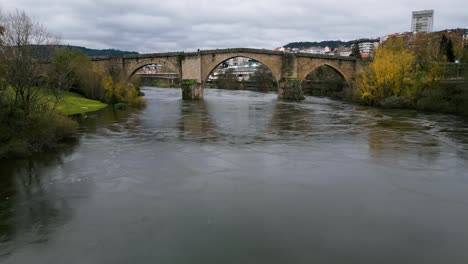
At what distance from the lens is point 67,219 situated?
29.7 ft

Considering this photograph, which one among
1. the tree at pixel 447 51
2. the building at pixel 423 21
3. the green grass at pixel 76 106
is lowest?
the green grass at pixel 76 106

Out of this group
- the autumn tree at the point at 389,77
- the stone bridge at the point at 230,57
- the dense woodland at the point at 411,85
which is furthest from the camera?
the stone bridge at the point at 230,57

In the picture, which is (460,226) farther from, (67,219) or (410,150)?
(67,219)

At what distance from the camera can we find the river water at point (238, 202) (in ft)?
25.1

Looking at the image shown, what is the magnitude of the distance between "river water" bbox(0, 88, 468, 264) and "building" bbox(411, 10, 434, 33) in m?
170

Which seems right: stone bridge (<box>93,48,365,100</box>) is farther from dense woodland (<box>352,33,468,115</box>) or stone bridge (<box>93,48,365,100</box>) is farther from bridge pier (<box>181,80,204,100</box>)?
dense woodland (<box>352,33,468,115</box>)

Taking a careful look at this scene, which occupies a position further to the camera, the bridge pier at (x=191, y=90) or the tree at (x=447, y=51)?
the tree at (x=447, y=51)

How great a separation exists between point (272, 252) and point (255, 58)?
45.7m

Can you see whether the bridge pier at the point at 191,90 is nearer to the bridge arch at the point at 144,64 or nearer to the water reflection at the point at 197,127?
the bridge arch at the point at 144,64

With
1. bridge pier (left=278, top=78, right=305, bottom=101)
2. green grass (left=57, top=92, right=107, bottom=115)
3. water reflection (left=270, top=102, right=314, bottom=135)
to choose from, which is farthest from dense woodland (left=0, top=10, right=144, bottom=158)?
bridge pier (left=278, top=78, right=305, bottom=101)

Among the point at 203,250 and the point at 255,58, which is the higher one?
the point at 255,58

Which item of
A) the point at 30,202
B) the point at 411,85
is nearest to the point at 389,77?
the point at 411,85

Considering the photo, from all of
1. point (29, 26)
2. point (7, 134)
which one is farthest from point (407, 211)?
point (29, 26)

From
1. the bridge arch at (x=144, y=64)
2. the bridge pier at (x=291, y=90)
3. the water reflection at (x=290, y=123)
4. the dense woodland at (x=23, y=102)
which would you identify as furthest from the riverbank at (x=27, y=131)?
the bridge pier at (x=291, y=90)
